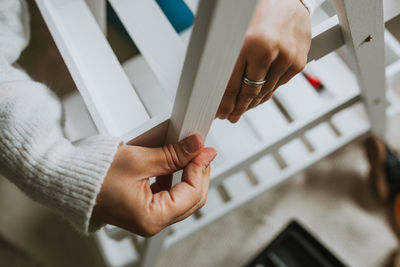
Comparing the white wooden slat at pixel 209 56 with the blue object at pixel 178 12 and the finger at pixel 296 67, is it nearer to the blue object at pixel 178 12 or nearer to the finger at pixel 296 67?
the finger at pixel 296 67

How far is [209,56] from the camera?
22 centimetres

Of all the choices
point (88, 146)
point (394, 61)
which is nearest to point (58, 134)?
point (88, 146)

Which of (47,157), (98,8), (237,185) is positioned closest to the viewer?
(47,157)

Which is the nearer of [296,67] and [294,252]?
[296,67]

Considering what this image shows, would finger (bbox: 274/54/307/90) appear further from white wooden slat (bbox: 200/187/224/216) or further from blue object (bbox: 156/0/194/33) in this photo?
white wooden slat (bbox: 200/187/224/216)

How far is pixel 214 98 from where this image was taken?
0.28 meters

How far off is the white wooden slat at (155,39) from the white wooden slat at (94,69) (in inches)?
1.6

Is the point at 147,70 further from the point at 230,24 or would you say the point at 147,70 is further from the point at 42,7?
the point at 230,24

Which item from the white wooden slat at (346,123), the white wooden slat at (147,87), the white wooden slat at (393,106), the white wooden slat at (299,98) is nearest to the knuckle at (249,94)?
the white wooden slat at (147,87)

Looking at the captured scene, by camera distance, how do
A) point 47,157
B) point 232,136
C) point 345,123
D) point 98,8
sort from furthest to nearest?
point 345,123, point 232,136, point 98,8, point 47,157

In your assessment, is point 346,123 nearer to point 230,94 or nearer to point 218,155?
point 218,155

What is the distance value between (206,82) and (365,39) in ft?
0.83

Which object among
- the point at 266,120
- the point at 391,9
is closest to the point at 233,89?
the point at 391,9

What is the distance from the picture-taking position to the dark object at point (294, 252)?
0.79m
